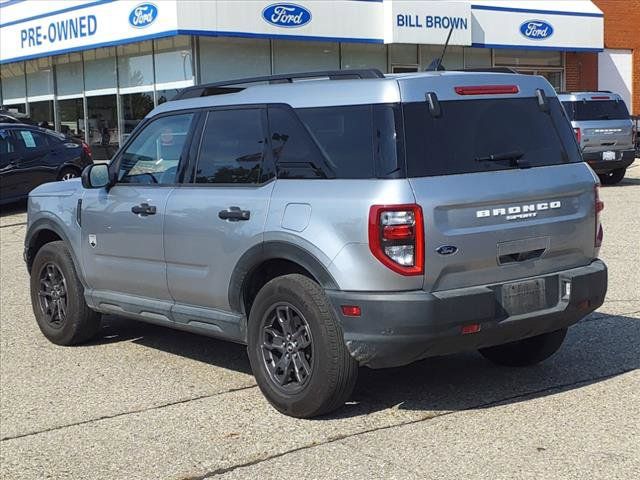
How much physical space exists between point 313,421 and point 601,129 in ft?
49.4

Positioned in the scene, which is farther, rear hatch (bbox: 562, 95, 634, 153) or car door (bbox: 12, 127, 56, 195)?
rear hatch (bbox: 562, 95, 634, 153)

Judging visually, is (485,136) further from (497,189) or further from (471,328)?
(471,328)

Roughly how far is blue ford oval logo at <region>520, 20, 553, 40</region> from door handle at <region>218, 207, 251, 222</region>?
69.3ft

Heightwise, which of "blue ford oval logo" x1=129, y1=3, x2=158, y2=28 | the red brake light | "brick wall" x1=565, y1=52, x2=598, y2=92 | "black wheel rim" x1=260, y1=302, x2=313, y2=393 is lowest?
"black wheel rim" x1=260, y1=302, x2=313, y2=393

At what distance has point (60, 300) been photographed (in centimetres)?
729

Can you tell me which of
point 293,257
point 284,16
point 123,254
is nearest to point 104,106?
point 284,16

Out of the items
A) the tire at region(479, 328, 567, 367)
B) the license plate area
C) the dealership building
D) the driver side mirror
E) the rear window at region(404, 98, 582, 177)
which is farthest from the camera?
the dealership building

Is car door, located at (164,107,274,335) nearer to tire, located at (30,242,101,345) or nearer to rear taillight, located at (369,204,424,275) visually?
rear taillight, located at (369,204,424,275)

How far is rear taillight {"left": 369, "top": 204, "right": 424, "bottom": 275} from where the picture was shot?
15.6 feet

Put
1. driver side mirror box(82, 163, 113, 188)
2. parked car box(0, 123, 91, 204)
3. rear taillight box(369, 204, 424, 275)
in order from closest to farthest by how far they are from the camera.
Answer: rear taillight box(369, 204, 424, 275)
driver side mirror box(82, 163, 113, 188)
parked car box(0, 123, 91, 204)

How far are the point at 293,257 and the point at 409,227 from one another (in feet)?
2.43

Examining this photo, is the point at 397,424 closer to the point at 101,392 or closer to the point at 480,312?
the point at 480,312

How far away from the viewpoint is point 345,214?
4.88 metres

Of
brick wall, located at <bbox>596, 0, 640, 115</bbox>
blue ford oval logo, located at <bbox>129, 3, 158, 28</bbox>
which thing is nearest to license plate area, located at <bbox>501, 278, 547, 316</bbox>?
blue ford oval logo, located at <bbox>129, 3, 158, 28</bbox>
